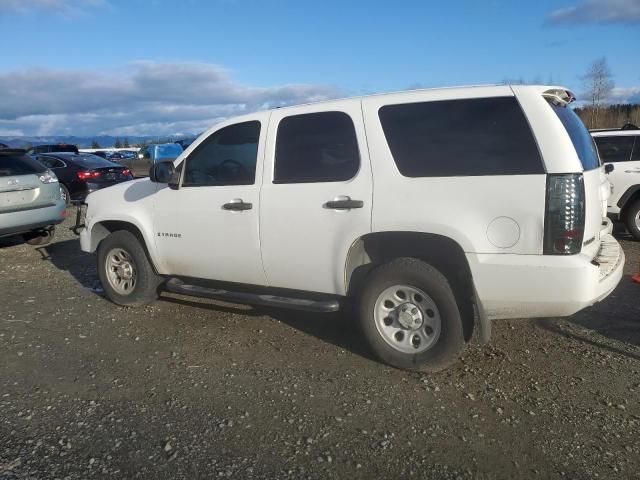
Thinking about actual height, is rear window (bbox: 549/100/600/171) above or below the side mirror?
above

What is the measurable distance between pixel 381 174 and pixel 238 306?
2513 mm

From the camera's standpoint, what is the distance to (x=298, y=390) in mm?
3869

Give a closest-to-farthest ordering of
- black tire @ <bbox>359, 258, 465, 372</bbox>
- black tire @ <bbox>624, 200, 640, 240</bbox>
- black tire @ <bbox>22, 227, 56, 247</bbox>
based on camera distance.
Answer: black tire @ <bbox>359, 258, 465, 372</bbox> < black tire @ <bbox>624, 200, 640, 240</bbox> < black tire @ <bbox>22, 227, 56, 247</bbox>

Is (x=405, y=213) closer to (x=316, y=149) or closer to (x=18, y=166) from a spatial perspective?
(x=316, y=149)

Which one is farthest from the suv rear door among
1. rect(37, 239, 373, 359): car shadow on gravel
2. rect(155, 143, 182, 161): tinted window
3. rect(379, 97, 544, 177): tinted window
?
rect(155, 143, 182, 161): tinted window

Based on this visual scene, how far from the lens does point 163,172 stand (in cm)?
502

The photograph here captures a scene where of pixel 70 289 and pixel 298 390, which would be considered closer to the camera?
pixel 298 390

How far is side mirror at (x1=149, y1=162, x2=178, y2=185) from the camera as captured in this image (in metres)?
5.02

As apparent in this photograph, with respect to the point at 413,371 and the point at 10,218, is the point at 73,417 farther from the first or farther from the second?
the point at 10,218

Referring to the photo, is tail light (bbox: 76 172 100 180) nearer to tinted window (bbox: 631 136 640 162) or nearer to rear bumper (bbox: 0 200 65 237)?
rear bumper (bbox: 0 200 65 237)

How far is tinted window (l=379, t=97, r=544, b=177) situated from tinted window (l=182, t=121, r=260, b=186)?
1234 mm

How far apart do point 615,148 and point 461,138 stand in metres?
6.53

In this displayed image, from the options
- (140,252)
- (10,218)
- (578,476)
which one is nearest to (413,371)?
(578,476)

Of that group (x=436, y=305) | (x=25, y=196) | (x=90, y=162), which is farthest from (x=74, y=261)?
(x=90, y=162)
